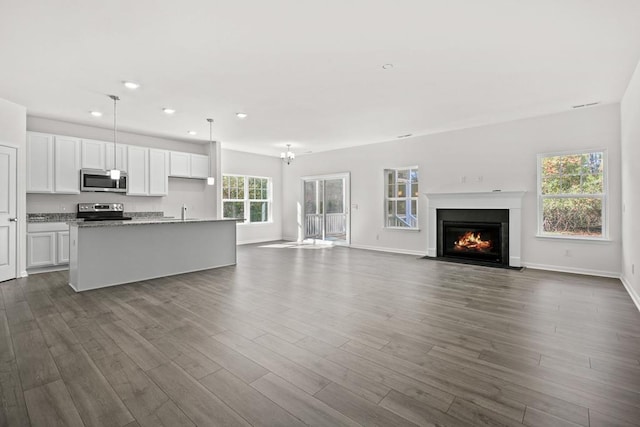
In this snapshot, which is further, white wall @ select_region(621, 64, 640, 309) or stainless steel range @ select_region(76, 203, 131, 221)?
stainless steel range @ select_region(76, 203, 131, 221)

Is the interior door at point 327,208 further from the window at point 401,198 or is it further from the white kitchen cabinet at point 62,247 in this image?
the white kitchen cabinet at point 62,247

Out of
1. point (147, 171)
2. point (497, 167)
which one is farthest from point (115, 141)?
point (497, 167)

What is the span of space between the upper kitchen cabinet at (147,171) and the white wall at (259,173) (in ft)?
6.02

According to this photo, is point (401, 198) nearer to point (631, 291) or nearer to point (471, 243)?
point (471, 243)

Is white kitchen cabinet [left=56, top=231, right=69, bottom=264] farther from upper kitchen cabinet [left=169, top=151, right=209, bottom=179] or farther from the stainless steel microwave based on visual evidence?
upper kitchen cabinet [left=169, top=151, right=209, bottom=179]

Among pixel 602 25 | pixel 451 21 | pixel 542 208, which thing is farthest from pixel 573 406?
pixel 542 208

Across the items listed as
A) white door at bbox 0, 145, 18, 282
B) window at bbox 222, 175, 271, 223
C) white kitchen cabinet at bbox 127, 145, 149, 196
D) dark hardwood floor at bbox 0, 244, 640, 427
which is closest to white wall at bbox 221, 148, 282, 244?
window at bbox 222, 175, 271, 223

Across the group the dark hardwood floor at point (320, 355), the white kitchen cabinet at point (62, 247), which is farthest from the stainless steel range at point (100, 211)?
the dark hardwood floor at point (320, 355)

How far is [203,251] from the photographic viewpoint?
5625 millimetres

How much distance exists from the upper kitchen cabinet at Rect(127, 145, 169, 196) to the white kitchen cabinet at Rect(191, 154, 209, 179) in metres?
0.64

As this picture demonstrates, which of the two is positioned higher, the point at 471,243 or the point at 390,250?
the point at 471,243

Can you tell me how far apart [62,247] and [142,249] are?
6.68 ft

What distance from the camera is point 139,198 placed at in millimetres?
6988

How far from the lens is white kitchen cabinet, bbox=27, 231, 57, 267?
528 centimetres
